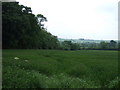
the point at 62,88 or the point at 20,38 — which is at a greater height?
the point at 20,38

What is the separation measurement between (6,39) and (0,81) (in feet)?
74.4

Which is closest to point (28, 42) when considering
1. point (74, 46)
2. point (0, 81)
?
point (0, 81)

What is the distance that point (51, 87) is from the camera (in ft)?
19.4

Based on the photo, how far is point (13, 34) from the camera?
90.1 ft

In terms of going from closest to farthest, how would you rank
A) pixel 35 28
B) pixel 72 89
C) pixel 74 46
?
pixel 72 89
pixel 35 28
pixel 74 46

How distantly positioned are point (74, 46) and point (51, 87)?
58.8m

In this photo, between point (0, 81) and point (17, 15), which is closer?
point (0, 81)

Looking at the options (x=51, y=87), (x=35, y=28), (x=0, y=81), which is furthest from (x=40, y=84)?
(x=35, y=28)

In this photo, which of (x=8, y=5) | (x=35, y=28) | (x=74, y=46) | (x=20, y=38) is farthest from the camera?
(x=74, y=46)

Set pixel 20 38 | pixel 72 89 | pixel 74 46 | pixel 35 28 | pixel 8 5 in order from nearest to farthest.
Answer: pixel 72 89 < pixel 8 5 < pixel 20 38 < pixel 35 28 < pixel 74 46

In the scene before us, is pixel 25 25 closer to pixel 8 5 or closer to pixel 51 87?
pixel 8 5

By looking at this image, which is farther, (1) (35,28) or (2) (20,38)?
(1) (35,28)

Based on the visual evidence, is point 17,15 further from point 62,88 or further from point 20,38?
point 62,88

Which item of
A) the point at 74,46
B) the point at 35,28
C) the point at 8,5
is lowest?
the point at 74,46
